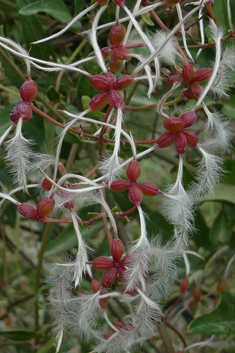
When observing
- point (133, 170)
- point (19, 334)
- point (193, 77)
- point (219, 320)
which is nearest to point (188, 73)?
point (193, 77)

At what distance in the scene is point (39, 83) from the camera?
79 cm

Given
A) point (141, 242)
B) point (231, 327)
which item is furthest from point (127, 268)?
point (231, 327)

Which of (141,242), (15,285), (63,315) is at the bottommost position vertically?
(15,285)

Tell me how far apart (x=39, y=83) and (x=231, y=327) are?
0.49 m

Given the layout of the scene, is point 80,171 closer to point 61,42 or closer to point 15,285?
point 61,42

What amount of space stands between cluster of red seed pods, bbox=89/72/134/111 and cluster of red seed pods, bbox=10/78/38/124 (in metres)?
0.06

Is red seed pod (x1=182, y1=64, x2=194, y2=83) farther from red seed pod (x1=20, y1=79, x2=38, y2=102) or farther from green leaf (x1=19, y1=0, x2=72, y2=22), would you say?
green leaf (x1=19, y1=0, x2=72, y2=22)

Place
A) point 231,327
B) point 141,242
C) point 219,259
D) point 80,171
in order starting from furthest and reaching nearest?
point 219,259 → point 80,171 → point 231,327 → point 141,242

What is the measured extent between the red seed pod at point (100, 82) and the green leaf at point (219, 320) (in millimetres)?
409

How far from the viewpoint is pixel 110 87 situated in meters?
0.44

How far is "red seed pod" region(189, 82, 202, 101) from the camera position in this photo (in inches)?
18.9

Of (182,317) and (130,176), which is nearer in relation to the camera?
(130,176)

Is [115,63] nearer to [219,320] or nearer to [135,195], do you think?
[135,195]

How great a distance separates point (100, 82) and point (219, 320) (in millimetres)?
462
